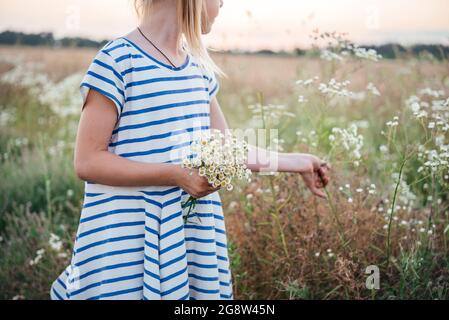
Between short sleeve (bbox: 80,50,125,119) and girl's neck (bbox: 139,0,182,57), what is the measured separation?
0.22 metres

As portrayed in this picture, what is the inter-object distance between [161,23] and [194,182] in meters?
0.61

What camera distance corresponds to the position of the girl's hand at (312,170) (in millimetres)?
2076

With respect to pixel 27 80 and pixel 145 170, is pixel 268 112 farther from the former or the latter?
pixel 27 80

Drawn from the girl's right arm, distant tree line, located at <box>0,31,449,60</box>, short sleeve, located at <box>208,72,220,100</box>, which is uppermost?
distant tree line, located at <box>0,31,449,60</box>

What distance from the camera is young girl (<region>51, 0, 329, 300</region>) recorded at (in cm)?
165

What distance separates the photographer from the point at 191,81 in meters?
1.87

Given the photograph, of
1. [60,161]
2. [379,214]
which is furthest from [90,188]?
[60,161]

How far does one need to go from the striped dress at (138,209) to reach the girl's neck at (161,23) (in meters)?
0.10

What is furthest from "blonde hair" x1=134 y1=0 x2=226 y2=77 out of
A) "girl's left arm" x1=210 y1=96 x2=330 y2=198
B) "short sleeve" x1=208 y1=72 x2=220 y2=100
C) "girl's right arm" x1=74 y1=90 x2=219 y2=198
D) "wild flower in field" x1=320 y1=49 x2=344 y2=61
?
"wild flower in field" x1=320 y1=49 x2=344 y2=61

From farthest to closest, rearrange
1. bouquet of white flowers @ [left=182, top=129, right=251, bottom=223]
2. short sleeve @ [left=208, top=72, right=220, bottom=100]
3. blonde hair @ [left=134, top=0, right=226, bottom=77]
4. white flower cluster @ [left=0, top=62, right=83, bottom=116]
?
white flower cluster @ [left=0, top=62, right=83, bottom=116] → short sleeve @ [left=208, top=72, right=220, bottom=100] → blonde hair @ [left=134, top=0, right=226, bottom=77] → bouquet of white flowers @ [left=182, top=129, right=251, bottom=223]

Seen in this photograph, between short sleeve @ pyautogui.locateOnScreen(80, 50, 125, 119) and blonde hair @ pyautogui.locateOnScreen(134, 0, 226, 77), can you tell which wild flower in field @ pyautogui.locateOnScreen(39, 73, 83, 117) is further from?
short sleeve @ pyautogui.locateOnScreen(80, 50, 125, 119)
